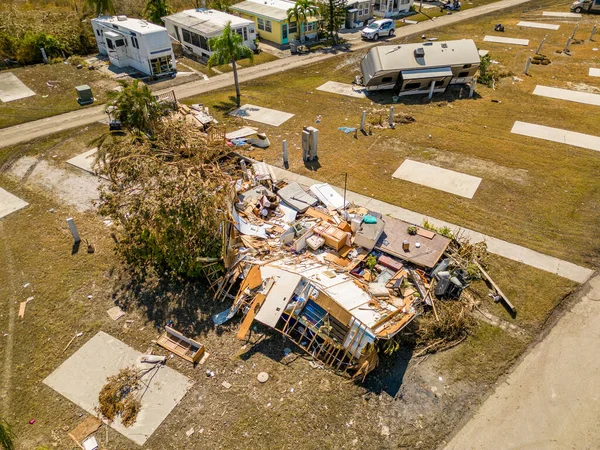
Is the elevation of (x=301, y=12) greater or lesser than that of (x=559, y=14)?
greater

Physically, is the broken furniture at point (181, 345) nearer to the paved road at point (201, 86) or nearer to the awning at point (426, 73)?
the paved road at point (201, 86)

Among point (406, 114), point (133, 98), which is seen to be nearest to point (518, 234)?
point (406, 114)

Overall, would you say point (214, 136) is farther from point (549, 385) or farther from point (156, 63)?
point (549, 385)

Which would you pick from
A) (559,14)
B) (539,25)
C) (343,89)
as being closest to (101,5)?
(343,89)

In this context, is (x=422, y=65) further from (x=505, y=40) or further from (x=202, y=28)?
(x=202, y=28)

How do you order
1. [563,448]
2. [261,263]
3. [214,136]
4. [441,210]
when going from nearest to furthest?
1. [563,448]
2. [261,263]
3. [441,210]
4. [214,136]
